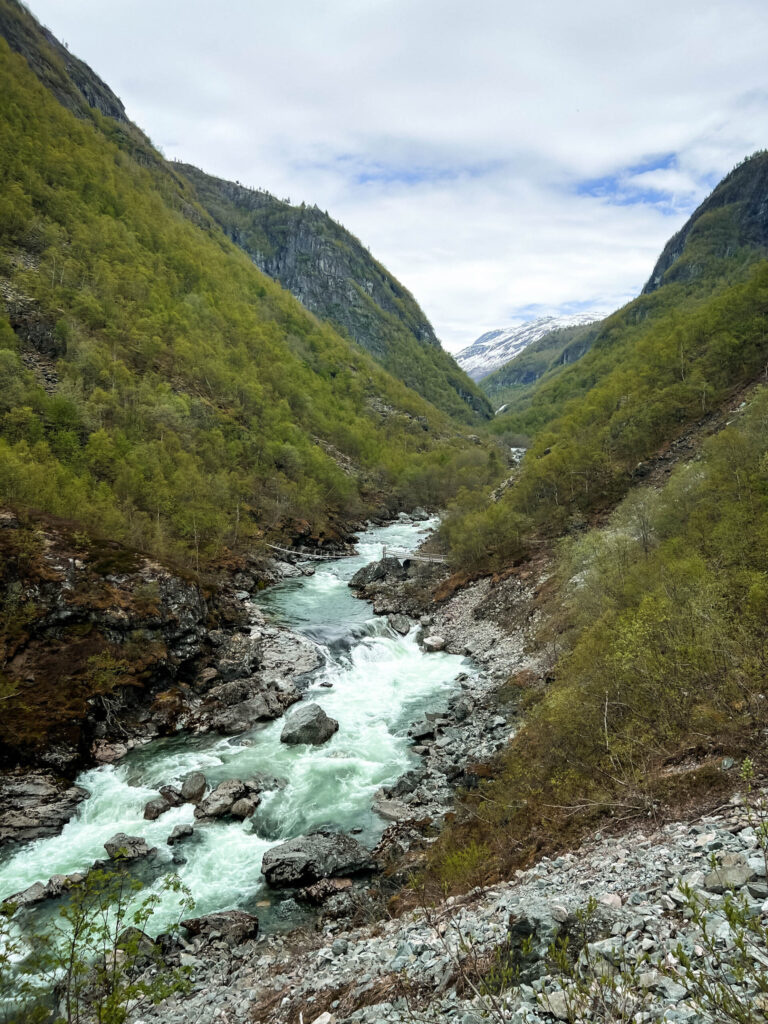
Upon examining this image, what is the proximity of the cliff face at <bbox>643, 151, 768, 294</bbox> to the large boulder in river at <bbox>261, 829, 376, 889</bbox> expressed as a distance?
17634 centimetres

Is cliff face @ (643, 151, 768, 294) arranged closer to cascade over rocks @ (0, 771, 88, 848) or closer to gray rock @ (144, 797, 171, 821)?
gray rock @ (144, 797, 171, 821)

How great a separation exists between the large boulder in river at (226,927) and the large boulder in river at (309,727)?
8.27 meters

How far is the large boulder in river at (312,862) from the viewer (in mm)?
13383

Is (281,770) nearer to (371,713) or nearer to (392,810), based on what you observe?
(392,810)

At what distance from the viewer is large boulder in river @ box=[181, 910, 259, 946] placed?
11.5 metres

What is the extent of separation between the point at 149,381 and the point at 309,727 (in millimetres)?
50863

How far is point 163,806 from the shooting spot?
53.4ft

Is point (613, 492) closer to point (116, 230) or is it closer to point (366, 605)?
point (366, 605)

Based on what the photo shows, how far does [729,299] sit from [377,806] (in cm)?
5980

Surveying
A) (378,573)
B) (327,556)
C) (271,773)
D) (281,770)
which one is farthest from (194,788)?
(327,556)

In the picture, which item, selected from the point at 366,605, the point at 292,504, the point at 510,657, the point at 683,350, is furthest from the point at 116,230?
the point at 510,657

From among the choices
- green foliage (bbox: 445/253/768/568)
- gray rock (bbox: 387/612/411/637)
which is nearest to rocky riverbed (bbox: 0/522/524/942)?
gray rock (bbox: 387/612/411/637)

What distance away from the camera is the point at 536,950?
6.26 m

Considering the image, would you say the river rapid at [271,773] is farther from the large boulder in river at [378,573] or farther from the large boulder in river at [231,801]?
the large boulder in river at [378,573]
